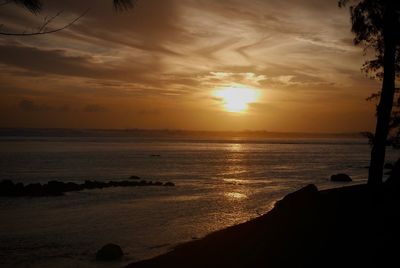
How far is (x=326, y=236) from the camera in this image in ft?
37.2

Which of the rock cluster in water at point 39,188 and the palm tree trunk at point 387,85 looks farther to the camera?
the rock cluster in water at point 39,188

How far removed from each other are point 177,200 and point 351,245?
81.1 feet

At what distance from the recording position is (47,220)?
1032 inches

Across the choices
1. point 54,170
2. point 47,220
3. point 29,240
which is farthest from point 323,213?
point 54,170

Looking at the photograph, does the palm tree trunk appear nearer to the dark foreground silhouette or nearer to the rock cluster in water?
the dark foreground silhouette

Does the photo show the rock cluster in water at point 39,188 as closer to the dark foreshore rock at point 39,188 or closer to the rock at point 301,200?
the dark foreshore rock at point 39,188

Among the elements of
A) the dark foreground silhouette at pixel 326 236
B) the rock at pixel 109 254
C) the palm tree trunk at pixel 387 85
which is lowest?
the rock at pixel 109 254

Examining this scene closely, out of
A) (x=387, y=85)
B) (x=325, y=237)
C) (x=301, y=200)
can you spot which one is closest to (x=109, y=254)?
(x=301, y=200)

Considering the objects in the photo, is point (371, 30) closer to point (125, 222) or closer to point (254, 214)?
point (254, 214)

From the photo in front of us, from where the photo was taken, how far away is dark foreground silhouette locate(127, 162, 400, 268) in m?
10.0

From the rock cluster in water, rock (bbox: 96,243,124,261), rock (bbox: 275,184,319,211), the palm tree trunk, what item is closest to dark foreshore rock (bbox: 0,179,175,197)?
the rock cluster in water

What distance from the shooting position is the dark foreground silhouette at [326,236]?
32.9ft

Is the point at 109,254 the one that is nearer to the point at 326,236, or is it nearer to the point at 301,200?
the point at 301,200

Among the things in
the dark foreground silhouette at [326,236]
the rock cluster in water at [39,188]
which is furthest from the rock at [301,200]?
the rock cluster in water at [39,188]
